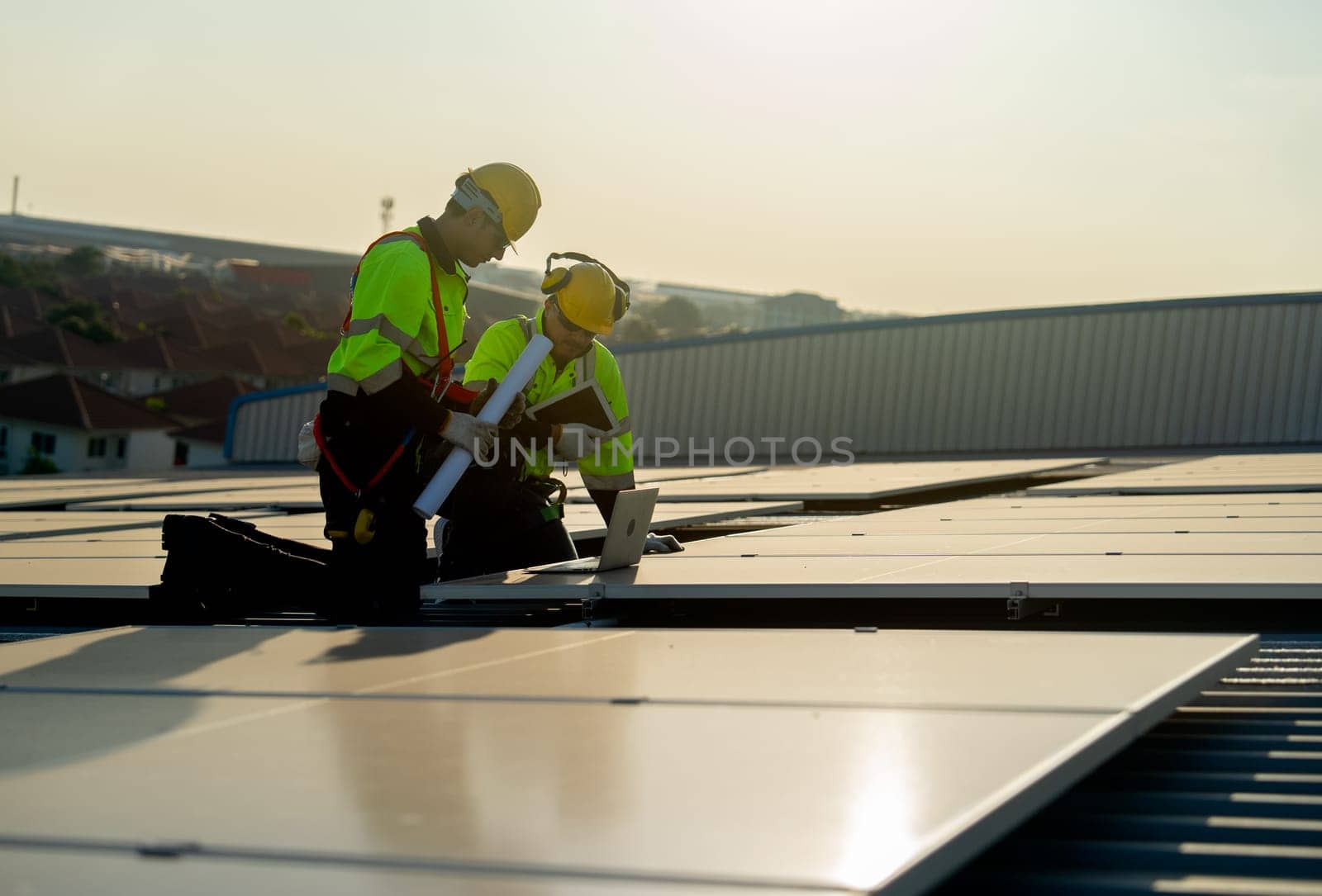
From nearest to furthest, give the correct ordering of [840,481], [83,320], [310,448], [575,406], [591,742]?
[591,742] < [310,448] < [575,406] < [840,481] < [83,320]

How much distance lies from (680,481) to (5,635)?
11.6 metres

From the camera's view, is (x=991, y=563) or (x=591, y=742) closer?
(x=591, y=742)

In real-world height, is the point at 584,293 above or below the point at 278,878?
above

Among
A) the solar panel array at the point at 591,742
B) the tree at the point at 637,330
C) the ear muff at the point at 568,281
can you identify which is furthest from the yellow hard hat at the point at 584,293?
the tree at the point at 637,330

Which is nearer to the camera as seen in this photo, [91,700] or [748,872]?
[748,872]

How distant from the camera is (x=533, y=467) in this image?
25.4 ft

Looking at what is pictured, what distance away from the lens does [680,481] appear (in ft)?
57.6

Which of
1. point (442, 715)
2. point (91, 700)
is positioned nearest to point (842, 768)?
point (442, 715)

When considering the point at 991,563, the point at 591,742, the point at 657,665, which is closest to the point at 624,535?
the point at 991,563

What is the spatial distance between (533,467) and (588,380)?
1.82 ft

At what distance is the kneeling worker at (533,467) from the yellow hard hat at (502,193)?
1.15m

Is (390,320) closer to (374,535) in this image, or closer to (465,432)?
(465,432)

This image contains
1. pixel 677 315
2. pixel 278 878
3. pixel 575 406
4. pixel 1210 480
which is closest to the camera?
pixel 278 878

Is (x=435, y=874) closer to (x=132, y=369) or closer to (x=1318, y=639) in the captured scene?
(x=1318, y=639)
